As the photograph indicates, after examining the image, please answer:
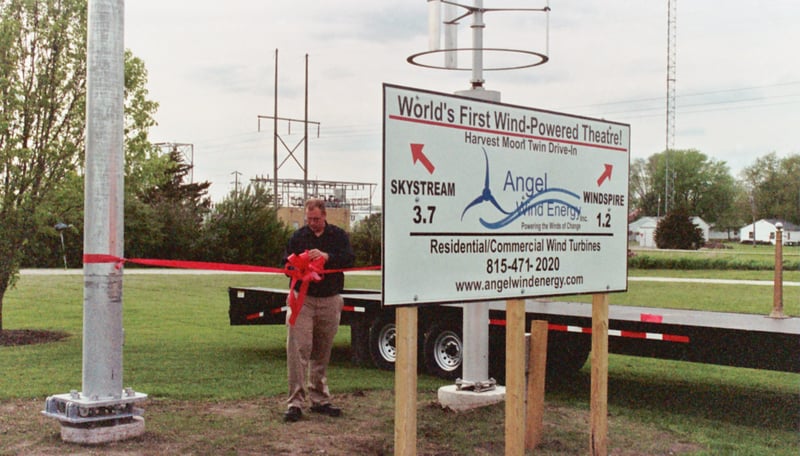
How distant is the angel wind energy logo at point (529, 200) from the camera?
5.83 metres

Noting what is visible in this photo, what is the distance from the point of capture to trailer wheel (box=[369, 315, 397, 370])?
38.8 feet

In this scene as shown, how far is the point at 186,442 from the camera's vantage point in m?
7.73

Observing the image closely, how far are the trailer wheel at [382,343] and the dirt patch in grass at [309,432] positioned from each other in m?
2.26

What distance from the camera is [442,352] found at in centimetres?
1126

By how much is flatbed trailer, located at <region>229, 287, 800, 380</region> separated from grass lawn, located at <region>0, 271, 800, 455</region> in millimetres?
306

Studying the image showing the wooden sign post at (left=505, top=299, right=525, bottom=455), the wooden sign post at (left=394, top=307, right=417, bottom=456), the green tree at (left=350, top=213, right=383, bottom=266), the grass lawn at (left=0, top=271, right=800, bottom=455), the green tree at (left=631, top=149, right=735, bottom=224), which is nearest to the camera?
the wooden sign post at (left=394, top=307, right=417, bottom=456)

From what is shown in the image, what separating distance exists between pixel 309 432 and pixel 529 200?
3.21 metres

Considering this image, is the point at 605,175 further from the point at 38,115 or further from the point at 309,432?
the point at 38,115

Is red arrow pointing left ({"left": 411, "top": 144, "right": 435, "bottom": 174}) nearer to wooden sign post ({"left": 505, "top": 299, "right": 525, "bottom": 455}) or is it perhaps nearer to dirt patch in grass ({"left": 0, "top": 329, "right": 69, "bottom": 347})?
wooden sign post ({"left": 505, "top": 299, "right": 525, "bottom": 455})

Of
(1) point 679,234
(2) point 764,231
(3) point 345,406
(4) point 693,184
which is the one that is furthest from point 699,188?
(3) point 345,406

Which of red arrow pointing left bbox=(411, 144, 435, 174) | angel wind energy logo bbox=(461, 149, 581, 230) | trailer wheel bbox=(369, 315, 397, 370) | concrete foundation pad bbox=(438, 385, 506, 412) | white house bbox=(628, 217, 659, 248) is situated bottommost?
concrete foundation pad bbox=(438, 385, 506, 412)

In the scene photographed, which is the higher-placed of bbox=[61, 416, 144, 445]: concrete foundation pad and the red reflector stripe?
the red reflector stripe

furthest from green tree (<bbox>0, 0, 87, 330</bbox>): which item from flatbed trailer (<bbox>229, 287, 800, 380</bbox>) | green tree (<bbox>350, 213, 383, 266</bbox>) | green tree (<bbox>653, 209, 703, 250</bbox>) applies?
green tree (<bbox>653, 209, 703, 250</bbox>)

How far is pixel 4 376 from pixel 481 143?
7428 millimetres
